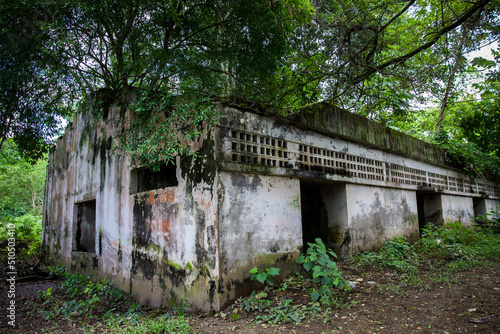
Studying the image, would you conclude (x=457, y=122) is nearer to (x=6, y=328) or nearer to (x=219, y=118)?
(x=219, y=118)

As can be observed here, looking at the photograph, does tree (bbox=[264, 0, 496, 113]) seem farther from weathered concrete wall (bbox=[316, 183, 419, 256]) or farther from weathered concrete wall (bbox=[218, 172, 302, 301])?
weathered concrete wall (bbox=[316, 183, 419, 256])

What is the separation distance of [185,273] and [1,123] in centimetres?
478

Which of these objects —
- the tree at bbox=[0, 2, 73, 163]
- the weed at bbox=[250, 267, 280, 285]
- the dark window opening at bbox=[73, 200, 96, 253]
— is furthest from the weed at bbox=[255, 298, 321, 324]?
the dark window opening at bbox=[73, 200, 96, 253]

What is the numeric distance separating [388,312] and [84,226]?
6633mm

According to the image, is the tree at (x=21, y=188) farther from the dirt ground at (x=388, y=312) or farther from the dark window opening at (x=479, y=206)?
the dark window opening at (x=479, y=206)

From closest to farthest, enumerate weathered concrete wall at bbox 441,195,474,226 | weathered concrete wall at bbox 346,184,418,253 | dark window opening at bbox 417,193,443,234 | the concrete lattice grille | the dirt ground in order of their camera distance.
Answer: the dirt ground → the concrete lattice grille → weathered concrete wall at bbox 346,184,418,253 → dark window opening at bbox 417,193,443,234 → weathered concrete wall at bbox 441,195,474,226

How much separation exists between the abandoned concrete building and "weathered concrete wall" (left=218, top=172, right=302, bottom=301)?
0.04 feet

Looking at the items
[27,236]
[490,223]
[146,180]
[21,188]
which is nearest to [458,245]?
[490,223]

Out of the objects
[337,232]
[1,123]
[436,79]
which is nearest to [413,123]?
[436,79]

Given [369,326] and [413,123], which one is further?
[413,123]

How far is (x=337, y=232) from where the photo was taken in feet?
18.6

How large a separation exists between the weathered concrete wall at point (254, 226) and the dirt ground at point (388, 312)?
0.39 metres

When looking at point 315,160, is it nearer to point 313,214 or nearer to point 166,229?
point 313,214

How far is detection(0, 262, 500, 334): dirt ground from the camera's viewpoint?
A: 10.4 ft
